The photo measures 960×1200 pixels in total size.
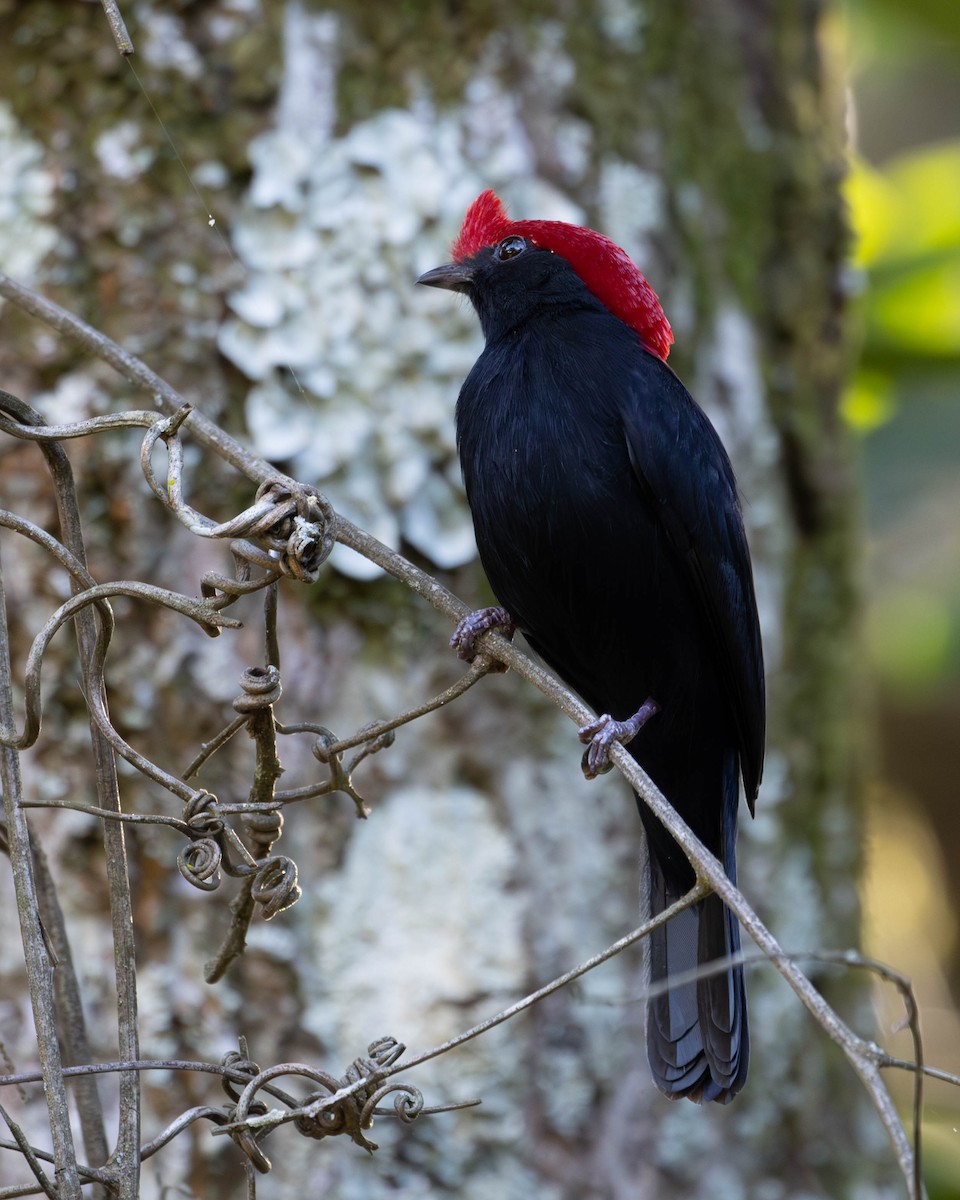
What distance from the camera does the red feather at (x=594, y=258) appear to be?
287 cm

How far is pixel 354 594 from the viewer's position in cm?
294

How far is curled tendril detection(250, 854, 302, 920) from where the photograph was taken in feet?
5.24

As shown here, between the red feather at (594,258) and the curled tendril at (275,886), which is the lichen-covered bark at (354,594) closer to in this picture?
the red feather at (594,258)

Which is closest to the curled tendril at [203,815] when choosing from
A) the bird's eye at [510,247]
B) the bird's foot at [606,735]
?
the bird's foot at [606,735]

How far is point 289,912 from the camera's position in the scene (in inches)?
111

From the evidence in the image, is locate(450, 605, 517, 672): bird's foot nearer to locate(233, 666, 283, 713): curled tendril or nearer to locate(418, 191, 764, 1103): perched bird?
locate(418, 191, 764, 1103): perched bird

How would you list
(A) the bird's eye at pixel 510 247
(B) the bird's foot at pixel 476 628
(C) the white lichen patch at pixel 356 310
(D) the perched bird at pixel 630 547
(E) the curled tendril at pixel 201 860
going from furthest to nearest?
(A) the bird's eye at pixel 510 247 → (C) the white lichen patch at pixel 356 310 → (D) the perched bird at pixel 630 547 → (B) the bird's foot at pixel 476 628 → (E) the curled tendril at pixel 201 860

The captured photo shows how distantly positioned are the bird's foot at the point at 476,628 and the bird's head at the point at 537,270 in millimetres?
648

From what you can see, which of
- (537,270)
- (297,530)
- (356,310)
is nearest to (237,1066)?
(297,530)

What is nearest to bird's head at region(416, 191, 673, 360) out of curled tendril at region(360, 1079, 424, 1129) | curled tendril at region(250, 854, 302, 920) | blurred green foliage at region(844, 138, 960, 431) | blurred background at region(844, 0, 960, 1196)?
blurred background at region(844, 0, 960, 1196)

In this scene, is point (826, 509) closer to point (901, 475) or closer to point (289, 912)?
point (289, 912)

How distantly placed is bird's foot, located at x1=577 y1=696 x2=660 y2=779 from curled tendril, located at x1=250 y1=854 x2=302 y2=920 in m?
0.83

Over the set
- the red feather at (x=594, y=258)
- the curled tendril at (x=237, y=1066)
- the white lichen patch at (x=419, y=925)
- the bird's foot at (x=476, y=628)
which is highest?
the red feather at (x=594, y=258)

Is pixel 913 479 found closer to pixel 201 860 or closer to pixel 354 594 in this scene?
pixel 354 594
